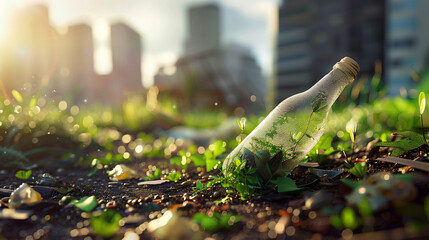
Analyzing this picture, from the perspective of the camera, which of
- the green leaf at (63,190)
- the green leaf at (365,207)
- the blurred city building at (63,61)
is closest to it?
the green leaf at (365,207)

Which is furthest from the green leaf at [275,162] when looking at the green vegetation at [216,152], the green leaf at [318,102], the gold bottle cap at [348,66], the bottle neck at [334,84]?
the gold bottle cap at [348,66]

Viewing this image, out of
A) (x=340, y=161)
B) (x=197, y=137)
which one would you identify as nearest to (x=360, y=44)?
(x=197, y=137)

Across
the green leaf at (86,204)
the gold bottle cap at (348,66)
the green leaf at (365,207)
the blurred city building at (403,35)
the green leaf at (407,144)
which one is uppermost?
the blurred city building at (403,35)

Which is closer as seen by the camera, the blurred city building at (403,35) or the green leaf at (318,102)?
the green leaf at (318,102)

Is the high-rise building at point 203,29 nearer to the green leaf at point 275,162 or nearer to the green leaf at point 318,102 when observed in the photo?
the green leaf at point 318,102

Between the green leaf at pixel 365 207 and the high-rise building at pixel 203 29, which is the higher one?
the high-rise building at pixel 203 29

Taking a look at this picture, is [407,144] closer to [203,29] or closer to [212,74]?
[212,74]

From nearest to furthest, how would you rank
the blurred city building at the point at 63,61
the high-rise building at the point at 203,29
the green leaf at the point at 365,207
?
the green leaf at the point at 365,207
the blurred city building at the point at 63,61
the high-rise building at the point at 203,29
